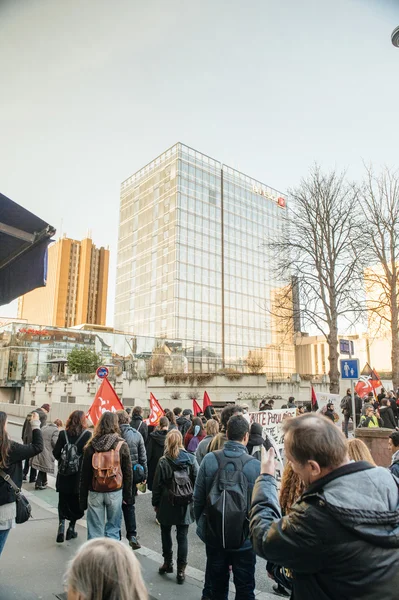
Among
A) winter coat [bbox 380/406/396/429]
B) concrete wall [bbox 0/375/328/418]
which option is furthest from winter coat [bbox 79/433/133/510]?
concrete wall [bbox 0/375/328/418]

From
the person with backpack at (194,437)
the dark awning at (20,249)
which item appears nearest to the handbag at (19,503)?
the dark awning at (20,249)

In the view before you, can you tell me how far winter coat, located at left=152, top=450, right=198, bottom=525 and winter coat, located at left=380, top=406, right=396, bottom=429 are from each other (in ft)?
26.0

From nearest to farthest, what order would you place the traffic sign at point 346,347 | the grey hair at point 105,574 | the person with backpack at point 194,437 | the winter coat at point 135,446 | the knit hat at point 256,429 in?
the grey hair at point 105,574, the winter coat at point 135,446, the knit hat at point 256,429, the person with backpack at point 194,437, the traffic sign at point 346,347

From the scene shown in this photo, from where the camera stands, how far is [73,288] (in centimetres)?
13950

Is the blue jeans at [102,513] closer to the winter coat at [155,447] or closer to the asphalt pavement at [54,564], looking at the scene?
the asphalt pavement at [54,564]

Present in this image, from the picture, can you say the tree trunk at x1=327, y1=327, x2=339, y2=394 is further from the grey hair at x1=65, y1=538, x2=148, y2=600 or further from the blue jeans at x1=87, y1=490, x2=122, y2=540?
the grey hair at x1=65, y1=538, x2=148, y2=600

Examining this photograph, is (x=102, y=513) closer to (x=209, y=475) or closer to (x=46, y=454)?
(x=209, y=475)

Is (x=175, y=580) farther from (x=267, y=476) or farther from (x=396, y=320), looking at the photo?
(x=396, y=320)

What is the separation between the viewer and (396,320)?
789 inches

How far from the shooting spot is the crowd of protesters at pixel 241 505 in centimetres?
168

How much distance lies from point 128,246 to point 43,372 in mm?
40464

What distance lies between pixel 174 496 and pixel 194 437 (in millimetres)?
3668

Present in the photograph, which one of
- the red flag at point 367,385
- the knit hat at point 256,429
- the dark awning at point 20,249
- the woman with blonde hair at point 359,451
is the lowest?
the knit hat at point 256,429

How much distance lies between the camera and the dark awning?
3814 mm
